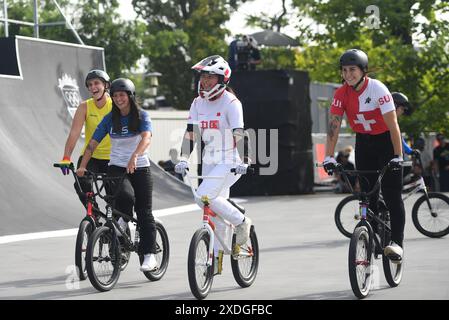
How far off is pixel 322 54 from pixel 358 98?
19833mm

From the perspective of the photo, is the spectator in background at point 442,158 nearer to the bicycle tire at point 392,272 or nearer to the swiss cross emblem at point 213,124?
the bicycle tire at point 392,272

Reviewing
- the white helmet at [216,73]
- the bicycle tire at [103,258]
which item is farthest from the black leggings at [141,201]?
the white helmet at [216,73]

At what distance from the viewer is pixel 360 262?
24.9 feet

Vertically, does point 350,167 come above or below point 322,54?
below

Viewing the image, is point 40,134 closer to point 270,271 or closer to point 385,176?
point 270,271

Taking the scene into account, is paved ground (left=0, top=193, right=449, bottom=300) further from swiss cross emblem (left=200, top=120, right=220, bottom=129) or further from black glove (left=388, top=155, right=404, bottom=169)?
swiss cross emblem (left=200, top=120, right=220, bottom=129)

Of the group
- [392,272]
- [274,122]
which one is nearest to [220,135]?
[392,272]

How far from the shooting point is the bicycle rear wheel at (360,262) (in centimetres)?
741

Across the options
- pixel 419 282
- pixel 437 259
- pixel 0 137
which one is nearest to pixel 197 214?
pixel 0 137

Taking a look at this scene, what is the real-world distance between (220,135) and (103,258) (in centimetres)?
142

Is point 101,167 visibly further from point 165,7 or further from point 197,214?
point 165,7

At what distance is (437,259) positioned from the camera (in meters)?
10.2

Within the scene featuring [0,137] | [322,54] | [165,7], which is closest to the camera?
[0,137]

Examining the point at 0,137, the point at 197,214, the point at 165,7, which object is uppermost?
the point at 165,7
